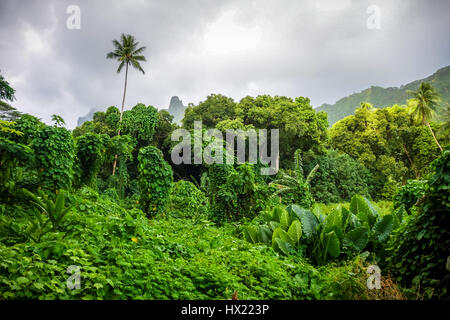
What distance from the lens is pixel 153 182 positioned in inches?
273

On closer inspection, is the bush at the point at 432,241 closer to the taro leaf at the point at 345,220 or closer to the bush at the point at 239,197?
the taro leaf at the point at 345,220

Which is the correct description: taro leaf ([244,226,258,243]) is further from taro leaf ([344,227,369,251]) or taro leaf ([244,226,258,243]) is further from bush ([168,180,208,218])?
bush ([168,180,208,218])

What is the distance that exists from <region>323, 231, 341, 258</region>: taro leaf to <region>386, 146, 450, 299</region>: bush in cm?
105

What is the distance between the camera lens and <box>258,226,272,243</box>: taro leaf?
4967 mm

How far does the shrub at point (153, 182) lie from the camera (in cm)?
688

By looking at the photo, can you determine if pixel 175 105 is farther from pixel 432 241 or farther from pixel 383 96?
pixel 432 241

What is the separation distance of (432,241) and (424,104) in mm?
25998

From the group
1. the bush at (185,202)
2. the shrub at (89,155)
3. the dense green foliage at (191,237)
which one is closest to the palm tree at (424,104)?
the dense green foliage at (191,237)

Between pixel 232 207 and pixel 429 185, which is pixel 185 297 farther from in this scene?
pixel 232 207

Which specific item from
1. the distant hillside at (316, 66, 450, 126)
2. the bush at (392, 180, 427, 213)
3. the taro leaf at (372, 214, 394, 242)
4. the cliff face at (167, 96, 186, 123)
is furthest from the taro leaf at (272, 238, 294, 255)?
the cliff face at (167, 96, 186, 123)

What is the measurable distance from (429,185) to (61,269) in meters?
3.55

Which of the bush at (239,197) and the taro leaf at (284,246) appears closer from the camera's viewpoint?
the taro leaf at (284,246)

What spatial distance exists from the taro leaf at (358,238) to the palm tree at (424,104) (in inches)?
934
